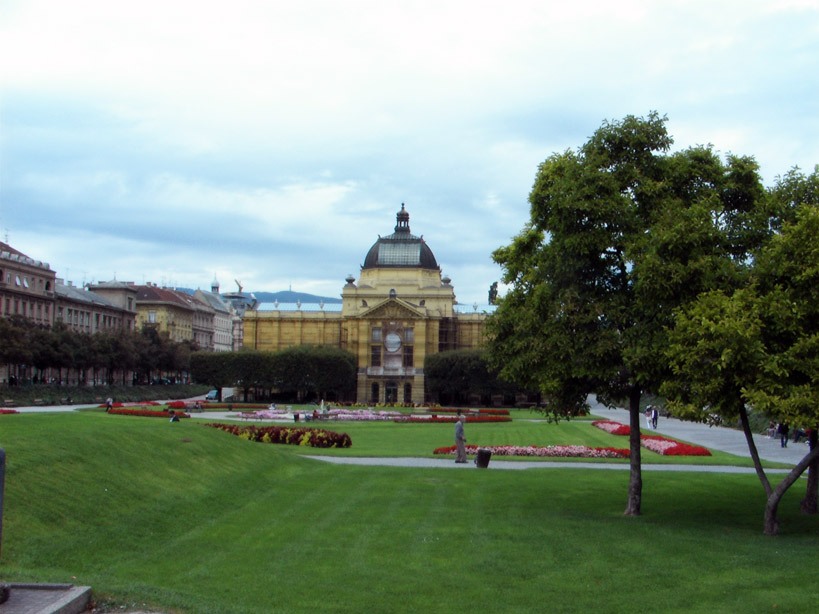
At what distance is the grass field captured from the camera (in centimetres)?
1235

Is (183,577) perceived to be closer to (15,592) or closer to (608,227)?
(15,592)

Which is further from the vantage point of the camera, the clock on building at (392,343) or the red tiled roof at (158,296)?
the red tiled roof at (158,296)

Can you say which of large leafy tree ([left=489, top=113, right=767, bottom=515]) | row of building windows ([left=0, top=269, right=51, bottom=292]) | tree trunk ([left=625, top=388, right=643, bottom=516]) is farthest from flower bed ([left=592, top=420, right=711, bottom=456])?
row of building windows ([left=0, top=269, right=51, bottom=292])

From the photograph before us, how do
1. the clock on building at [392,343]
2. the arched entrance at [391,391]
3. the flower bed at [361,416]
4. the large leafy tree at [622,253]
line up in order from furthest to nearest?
the clock on building at [392,343] → the arched entrance at [391,391] → the flower bed at [361,416] → the large leafy tree at [622,253]

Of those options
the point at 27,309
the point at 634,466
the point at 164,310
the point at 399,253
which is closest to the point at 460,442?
the point at 634,466

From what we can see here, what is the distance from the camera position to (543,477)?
1075 inches

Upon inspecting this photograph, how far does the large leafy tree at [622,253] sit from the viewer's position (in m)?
18.1

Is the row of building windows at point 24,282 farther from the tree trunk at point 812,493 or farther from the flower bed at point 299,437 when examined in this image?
the tree trunk at point 812,493

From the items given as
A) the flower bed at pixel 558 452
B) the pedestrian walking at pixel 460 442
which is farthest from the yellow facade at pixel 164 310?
the pedestrian walking at pixel 460 442

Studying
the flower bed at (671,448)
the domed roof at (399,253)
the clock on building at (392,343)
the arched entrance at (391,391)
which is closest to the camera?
the flower bed at (671,448)

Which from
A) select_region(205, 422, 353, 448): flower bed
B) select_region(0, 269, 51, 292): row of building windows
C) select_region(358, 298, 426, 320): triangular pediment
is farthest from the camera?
select_region(358, 298, 426, 320): triangular pediment

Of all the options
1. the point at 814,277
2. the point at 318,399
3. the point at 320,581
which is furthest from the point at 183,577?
the point at 318,399

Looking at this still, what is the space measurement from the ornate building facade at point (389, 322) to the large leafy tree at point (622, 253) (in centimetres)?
8614

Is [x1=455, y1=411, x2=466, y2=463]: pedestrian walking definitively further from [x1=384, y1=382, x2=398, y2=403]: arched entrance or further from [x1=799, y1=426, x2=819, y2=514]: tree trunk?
[x1=384, y1=382, x2=398, y2=403]: arched entrance
